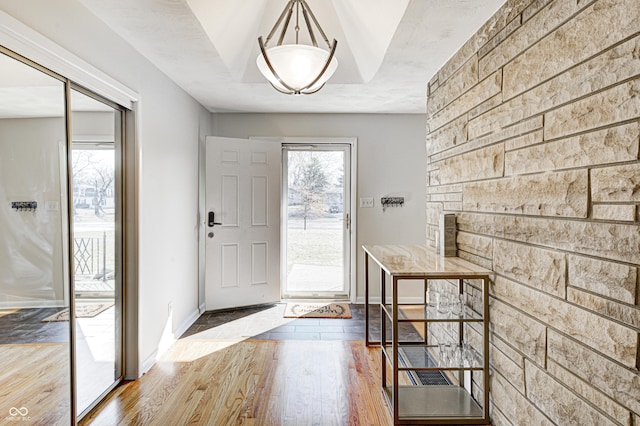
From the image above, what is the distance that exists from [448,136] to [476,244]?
83 centimetres

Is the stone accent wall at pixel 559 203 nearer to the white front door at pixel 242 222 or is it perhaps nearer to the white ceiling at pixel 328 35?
the white ceiling at pixel 328 35

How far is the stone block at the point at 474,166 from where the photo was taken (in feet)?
6.25

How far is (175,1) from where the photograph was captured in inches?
76.2

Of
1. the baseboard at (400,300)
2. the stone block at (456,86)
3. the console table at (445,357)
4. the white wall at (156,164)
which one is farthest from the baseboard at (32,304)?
the baseboard at (400,300)

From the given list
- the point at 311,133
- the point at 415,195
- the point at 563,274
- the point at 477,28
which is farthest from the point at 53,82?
the point at 415,195

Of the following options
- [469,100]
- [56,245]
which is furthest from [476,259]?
[56,245]

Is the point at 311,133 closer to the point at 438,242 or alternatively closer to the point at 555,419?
the point at 438,242

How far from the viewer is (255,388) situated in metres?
2.54

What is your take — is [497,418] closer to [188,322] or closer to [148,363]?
[148,363]

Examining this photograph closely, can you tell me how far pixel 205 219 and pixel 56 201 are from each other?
2.30 m

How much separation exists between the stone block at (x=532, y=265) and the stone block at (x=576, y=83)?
0.57 metres

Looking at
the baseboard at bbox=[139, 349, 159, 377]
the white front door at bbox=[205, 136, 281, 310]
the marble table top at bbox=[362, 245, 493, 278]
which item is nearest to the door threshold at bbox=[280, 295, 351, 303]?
the white front door at bbox=[205, 136, 281, 310]

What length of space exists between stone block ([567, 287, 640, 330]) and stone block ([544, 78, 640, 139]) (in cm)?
55

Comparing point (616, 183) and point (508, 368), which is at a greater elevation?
point (616, 183)
